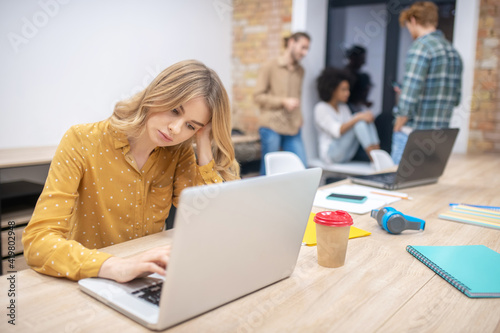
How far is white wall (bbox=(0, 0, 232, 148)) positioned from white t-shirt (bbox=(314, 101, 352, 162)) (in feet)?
4.48

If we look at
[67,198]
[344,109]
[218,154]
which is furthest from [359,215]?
[344,109]

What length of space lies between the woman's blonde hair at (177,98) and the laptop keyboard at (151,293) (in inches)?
22.4

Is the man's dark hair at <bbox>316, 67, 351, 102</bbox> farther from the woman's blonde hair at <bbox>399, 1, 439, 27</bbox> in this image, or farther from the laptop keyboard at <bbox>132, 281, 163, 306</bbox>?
the laptop keyboard at <bbox>132, 281, 163, 306</bbox>

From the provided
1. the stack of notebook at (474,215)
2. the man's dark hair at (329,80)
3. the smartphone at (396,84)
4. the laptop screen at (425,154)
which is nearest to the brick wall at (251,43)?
the man's dark hair at (329,80)

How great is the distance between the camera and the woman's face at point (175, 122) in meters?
1.30

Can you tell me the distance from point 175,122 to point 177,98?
0.23ft

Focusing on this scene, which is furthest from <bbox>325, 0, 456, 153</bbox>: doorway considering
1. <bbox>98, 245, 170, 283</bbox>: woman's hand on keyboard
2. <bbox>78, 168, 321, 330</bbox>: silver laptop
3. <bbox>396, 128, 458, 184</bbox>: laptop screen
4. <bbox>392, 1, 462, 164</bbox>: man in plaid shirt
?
<bbox>98, 245, 170, 283</bbox>: woman's hand on keyboard

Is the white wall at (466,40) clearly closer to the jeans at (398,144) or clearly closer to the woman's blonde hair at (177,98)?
the jeans at (398,144)

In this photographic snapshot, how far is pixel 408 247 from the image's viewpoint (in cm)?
125

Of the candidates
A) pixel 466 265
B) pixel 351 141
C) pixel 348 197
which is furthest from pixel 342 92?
pixel 466 265

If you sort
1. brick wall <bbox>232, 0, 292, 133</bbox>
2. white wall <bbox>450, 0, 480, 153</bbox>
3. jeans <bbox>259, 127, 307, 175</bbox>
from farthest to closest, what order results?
brick wall <bbox>232, 0, 292, 133</bbox> < jeans <bbox>259, 127, 307, 175</bbox> < white wall <bbox>450, 0, 480, 153</bbox>

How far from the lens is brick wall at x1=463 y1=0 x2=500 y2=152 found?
3658 millimetres

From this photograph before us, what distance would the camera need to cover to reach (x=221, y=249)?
81 cm

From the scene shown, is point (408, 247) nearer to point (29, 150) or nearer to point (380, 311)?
point (380, 311)
